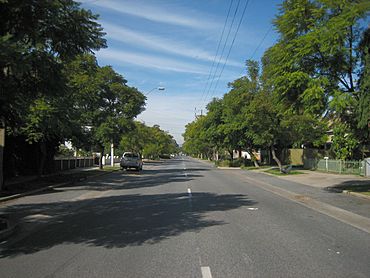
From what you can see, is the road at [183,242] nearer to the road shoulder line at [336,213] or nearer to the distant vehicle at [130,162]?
the road shoulder line at [336,213]

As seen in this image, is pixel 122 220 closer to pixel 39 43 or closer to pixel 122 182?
pixel 39 43

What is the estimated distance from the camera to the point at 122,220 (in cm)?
1128

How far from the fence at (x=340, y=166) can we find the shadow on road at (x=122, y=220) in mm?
18199

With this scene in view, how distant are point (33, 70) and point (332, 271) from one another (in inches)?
302

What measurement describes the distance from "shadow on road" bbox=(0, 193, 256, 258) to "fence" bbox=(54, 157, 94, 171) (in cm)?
1976

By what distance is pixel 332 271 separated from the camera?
6.36m

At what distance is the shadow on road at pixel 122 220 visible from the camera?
28.6 ft

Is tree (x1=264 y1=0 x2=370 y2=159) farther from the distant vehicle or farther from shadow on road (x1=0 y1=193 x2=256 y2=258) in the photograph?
the distant vehicle

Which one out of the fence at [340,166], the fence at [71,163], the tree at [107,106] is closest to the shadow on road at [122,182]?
the tree at [107,106]

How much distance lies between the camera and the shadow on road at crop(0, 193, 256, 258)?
28.6 feet

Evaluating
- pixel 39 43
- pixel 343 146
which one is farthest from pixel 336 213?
pixel 343 146

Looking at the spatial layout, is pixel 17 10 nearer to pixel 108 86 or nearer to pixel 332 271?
pixel 332 271

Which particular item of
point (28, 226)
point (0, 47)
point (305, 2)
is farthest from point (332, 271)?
point (305, 2)

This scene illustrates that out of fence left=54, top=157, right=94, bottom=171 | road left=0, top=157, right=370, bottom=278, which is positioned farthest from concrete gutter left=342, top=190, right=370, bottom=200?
fence left=54, top=157, right=94, bottom=171
